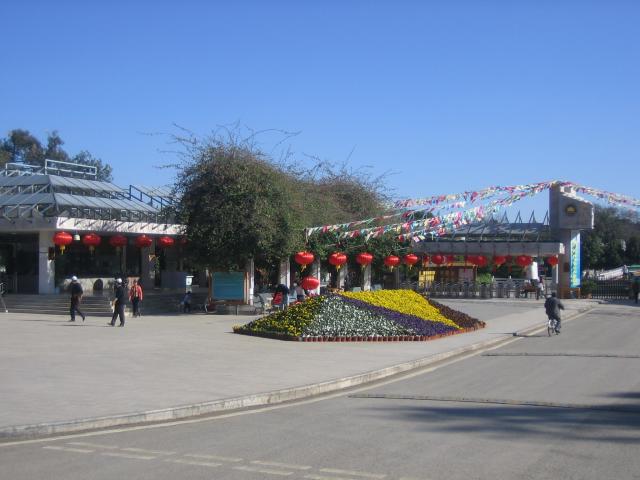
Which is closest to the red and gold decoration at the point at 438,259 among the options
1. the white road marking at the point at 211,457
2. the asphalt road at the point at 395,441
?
the asphalt road at the point at 395,441

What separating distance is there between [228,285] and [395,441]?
23408 mm

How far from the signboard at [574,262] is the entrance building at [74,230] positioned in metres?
25.4

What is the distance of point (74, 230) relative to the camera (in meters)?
33.2

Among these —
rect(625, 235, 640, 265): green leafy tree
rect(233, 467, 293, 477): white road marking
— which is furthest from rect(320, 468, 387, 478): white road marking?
rect(625, 235, 640, 265): green leafy tree

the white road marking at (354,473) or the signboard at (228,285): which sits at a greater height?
the signboard at (228,285)

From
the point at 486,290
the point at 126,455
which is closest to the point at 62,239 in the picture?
the point at 126,455

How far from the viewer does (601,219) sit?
83500 millimetres

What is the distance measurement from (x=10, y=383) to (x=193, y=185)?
730 inches

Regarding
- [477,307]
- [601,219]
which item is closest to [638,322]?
[477,307]

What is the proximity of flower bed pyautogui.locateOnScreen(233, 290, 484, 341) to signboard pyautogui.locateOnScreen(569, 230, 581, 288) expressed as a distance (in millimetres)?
26368

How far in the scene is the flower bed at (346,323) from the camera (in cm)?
2148

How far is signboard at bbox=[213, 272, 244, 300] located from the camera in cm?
3183

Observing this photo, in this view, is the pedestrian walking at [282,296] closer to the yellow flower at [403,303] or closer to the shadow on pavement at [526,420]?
the yellow flower at [403,303]

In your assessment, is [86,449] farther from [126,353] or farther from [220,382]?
[126,353]
